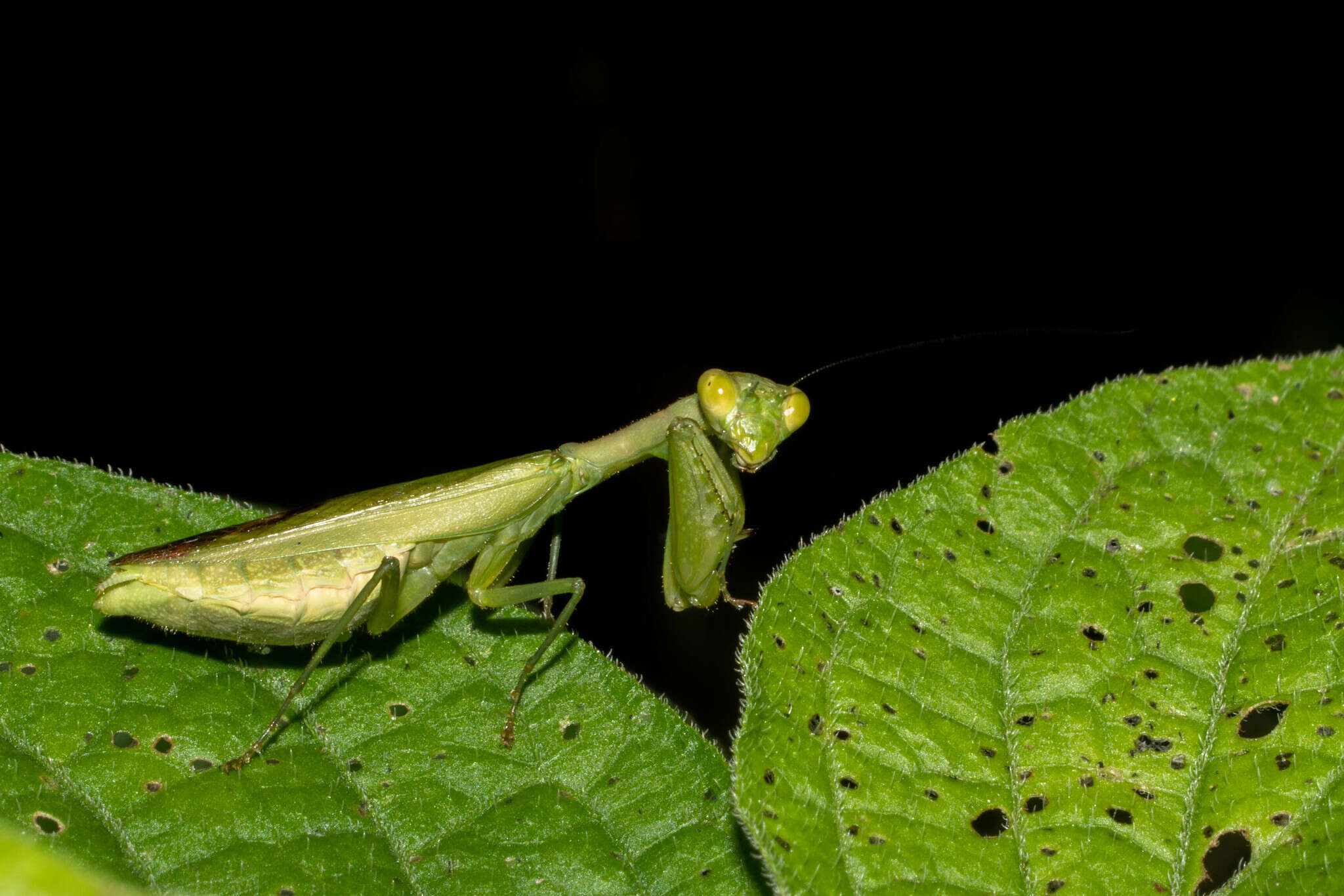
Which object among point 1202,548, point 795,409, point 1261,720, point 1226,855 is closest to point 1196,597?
point 1202,548

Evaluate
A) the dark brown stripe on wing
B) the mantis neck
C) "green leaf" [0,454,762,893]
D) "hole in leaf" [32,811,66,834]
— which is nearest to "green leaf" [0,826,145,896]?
"green leaf" [0,454,762,893]

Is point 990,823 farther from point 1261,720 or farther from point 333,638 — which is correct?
point 333,638

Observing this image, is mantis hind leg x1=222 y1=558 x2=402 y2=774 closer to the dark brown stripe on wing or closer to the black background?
the dark brown stripe on wing

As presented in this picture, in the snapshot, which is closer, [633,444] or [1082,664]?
Result: [1082,664]

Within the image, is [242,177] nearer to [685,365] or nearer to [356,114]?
[356,114]

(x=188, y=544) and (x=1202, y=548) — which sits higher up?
(x=188, y=544)

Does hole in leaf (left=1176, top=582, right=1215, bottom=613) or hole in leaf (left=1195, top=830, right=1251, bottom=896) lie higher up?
hole in leaf (left=1176, top=582, right=1215, bottom=613)

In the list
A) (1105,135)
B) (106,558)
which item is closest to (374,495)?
(106,558)

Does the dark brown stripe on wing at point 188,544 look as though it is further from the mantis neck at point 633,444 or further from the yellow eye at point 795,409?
the yellow eye at point 795,409

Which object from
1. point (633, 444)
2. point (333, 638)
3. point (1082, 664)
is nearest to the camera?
point (1082, 664)
